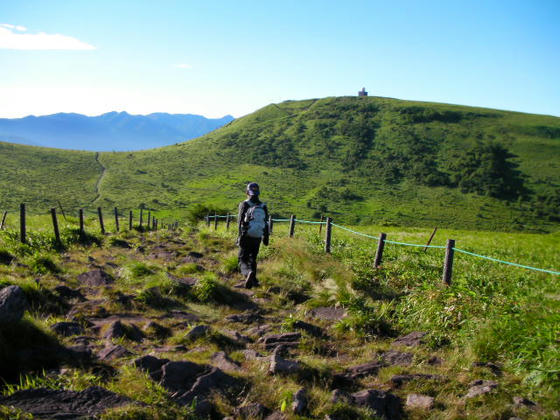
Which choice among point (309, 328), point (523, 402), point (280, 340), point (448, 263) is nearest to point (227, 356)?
point (280, 340)

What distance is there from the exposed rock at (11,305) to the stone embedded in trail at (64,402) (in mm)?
1774

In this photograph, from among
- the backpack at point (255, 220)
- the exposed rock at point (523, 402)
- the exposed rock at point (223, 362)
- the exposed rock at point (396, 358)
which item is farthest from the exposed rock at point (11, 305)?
the exposed rock at point (523, 402)

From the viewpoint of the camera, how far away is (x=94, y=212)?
84.2m

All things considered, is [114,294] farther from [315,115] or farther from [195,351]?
[315,115]

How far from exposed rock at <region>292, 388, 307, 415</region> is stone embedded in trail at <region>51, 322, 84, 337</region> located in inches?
135

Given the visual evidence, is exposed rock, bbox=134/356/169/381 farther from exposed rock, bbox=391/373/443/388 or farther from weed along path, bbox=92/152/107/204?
weed along path, bbox=92/152/107/204

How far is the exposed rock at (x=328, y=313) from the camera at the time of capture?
24.7ft

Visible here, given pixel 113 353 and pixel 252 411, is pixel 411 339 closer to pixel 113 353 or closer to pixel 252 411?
pixel 252 411

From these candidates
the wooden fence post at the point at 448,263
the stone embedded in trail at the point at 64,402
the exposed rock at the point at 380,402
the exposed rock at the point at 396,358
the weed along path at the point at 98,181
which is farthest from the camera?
the weed along path at the point at 98,181

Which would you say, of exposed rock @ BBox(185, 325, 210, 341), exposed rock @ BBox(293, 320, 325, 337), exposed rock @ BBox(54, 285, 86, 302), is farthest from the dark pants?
exposed rock @ BBox(54, 285, 86, 302)

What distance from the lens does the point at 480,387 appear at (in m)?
4.73

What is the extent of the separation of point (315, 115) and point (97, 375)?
167656 mm

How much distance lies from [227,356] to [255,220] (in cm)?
437

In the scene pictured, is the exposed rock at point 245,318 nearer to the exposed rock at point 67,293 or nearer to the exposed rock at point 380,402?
the exposed rock at point 67,293
